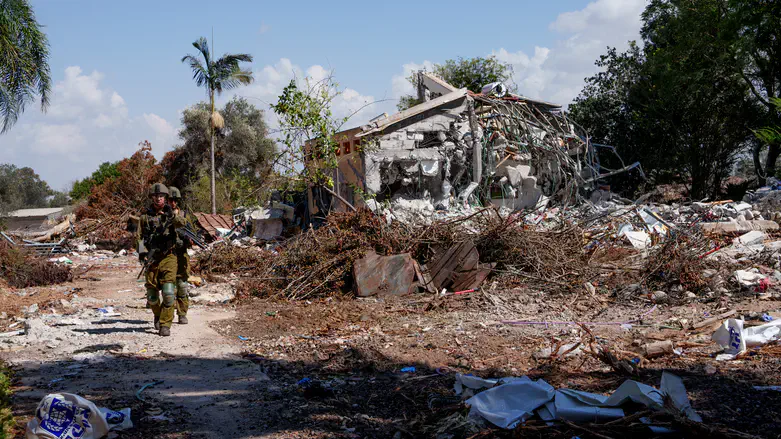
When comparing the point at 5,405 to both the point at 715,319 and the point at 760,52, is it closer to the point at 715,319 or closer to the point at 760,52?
the point at 715,319

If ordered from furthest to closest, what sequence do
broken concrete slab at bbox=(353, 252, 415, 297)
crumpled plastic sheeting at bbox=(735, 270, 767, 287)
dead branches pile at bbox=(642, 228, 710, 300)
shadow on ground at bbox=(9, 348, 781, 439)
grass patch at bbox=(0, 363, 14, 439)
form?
broken concrete slab at bbox=(353, 252, 415, 297) < dead branches pile at bbox=(642, 228, 710, 300) < crumpled plastic sheeting at bbox=(735, 270, 767, 287) < shadow on ground at bbox=(9, 348, 781, 439) < grass patch at bbox=(0, 363, 14, 439)

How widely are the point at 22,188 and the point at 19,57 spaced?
132 ft

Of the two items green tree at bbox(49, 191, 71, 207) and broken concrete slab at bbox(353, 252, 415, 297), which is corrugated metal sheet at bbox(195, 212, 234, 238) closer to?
broken concrete slab at bbox(353, 252, 415, 297)

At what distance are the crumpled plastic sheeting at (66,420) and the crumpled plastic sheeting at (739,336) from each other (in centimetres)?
473

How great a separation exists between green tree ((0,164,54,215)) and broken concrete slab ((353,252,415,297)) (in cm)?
3735

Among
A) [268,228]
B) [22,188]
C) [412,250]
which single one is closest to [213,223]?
[268,228]

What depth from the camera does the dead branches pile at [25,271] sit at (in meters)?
11.3

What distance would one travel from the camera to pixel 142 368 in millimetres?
5059

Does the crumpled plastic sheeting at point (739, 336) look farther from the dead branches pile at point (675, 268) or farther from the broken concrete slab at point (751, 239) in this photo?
the broken concrete slab at point (751, 239)

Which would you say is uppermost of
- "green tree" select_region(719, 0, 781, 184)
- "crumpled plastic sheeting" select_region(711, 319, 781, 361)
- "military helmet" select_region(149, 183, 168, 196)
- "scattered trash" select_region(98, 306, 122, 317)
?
"green tree" select_region(719, 0, 781, 184)

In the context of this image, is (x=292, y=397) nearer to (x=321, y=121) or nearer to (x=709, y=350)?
(x=709, y=350)

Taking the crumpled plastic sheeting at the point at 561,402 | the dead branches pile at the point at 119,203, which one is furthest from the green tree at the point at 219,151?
the crumpled plastic sheeting at the point at 561,402

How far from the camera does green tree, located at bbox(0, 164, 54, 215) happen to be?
134ft

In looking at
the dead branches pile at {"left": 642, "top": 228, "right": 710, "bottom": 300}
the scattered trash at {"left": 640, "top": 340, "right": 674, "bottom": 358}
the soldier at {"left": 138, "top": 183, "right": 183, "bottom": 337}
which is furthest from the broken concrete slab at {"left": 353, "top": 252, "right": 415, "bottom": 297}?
the scattered trash at {"left": 640, "top": 340, "right": 674, "bottom": 358}
